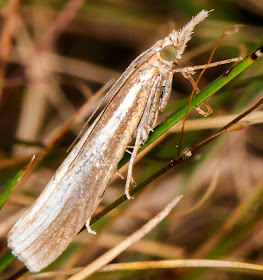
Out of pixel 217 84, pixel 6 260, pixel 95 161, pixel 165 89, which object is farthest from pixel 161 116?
pixel 6 260

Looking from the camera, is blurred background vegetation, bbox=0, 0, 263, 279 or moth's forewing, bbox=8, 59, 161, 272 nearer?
moth's forewing, bbox=8, 59, 161, 272

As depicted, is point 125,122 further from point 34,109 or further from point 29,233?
point 34,109

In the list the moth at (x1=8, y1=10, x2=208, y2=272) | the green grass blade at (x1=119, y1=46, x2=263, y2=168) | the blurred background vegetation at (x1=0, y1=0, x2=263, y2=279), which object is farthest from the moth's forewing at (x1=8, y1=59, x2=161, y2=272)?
the blurred background vegetation at (x1=0, y1=0, x2=263, y2=279)

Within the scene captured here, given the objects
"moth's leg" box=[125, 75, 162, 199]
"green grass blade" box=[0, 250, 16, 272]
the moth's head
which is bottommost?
"green grass blade" box=[0, 250, 16, 272]

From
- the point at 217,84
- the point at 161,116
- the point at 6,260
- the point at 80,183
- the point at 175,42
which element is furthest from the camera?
the point at 161,116

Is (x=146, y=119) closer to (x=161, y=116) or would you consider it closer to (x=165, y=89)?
(x=165, y=89)

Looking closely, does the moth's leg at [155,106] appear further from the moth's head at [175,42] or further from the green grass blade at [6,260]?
the green grass blade at [6,260]

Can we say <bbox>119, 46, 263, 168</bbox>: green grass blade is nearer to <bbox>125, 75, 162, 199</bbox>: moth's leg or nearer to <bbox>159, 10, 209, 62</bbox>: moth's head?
<bbox>125, 75, 162, 199</bbox>: moth's leg
